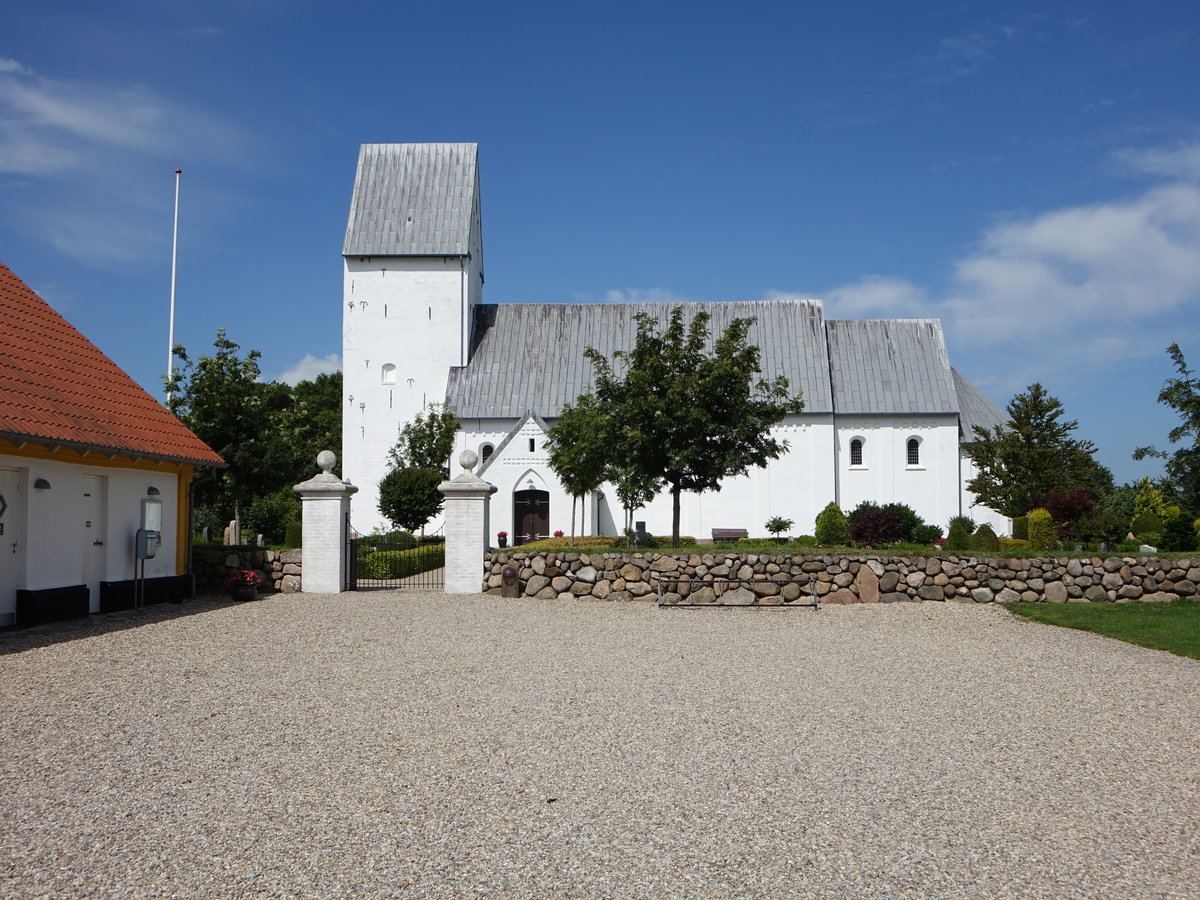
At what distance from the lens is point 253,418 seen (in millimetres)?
23375

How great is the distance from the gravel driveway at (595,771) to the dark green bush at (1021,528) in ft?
58.4

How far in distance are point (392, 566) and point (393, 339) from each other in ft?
62.2

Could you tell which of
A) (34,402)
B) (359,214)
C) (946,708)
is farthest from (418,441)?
(946,708)

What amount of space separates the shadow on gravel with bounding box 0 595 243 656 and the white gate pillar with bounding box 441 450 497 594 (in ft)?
13.1

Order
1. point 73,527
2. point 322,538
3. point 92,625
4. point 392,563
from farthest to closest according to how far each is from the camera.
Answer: point 392,563, point 322,538, point 73,527, point 92,625

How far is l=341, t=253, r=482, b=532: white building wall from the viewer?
39.3 meters

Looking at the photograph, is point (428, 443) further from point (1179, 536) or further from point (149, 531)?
point (1179, 536)

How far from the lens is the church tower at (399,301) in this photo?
39.2m

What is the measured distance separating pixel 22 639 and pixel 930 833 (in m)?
11.1

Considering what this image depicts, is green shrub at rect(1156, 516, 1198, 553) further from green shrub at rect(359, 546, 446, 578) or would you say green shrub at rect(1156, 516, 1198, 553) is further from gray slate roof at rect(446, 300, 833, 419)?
gray slate roof at rect(446, 300, 833, 419)

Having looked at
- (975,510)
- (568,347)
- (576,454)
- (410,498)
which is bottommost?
(975,510)

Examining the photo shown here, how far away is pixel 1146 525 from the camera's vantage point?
27531 mm

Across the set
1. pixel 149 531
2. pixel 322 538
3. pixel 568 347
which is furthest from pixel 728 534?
pixel 149 531

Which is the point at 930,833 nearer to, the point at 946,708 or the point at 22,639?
the point at 946,708
